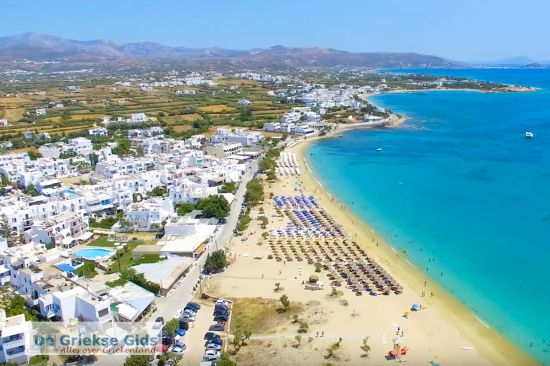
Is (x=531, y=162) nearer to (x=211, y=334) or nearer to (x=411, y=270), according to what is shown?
(x=411, y=270)

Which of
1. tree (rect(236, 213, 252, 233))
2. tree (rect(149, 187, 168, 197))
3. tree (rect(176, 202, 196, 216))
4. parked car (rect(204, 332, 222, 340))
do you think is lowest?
parked car (rect(204, 332, 222, 340))

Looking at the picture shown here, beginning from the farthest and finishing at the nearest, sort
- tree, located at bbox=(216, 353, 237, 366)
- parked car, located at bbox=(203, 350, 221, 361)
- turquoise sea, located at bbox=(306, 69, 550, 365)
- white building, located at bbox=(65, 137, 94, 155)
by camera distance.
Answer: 1. white building, located at bbox=(65, 137, 94, 155)
2. turquoise sea, located at bbox=(306, 69, 550, 365)
3. parked car, located at bbox=(203, 350, 221, 361)
4. tree, located at bbox=(216, 353, 237, 366)

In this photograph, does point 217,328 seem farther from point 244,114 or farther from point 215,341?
point 244,114

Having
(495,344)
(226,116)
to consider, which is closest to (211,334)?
(495,344)

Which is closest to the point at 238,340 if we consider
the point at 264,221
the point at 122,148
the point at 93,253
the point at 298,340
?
the point at 298,340

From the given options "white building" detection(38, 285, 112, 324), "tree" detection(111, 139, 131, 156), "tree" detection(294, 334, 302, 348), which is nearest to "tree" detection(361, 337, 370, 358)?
"tree" detection(294, 334, 302, 348)

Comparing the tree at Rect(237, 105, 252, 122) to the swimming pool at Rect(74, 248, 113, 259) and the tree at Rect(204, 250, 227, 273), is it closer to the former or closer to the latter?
the swimming pool at Rect(74, 248, 113, 259)

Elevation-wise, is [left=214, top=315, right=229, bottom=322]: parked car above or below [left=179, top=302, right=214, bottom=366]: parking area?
above
